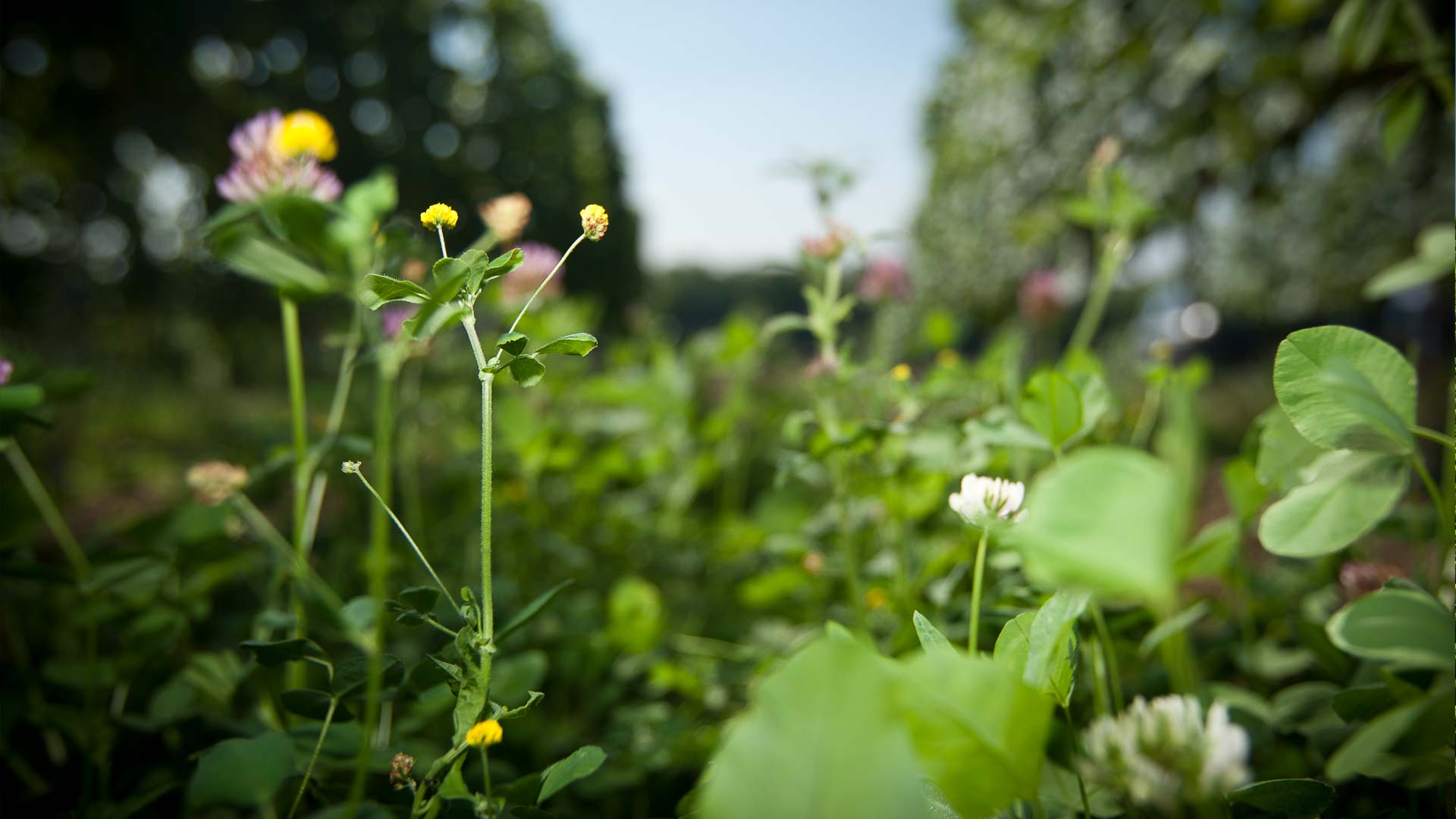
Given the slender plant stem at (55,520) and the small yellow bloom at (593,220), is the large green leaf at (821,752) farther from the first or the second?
the slender plant stem at (55,520)

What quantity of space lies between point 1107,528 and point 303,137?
49 cm

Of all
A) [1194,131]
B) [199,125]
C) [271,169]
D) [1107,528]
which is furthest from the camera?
[199,125]

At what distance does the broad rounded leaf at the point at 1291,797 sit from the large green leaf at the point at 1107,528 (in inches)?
9.2

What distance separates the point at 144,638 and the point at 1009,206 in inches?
199

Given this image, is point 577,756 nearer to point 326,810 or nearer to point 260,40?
point 326,810

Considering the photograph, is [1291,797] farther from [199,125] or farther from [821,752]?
[199,125]

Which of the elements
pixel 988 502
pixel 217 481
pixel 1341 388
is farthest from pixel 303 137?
pixel 1341 388

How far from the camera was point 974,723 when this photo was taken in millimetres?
252

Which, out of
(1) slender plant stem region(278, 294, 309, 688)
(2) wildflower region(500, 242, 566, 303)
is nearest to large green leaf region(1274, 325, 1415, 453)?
(1) slender plant stem region(278, 294, 309, 688)

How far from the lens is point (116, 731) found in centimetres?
56

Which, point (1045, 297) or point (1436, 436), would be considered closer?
point (1436, 436)

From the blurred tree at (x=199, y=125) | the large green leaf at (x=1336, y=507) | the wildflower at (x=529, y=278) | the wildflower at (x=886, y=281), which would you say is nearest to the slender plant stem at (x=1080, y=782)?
the large green leaf at (x=1336, y=507)

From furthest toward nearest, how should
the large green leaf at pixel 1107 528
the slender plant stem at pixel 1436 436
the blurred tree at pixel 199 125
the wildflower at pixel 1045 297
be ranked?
the blurred tree at pixel 199 125
the wildflower at pixel 1045 297
the slender plant stem at pixel 1436 436
the large green leaf at pixel 1107 528

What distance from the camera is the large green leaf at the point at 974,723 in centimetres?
25
